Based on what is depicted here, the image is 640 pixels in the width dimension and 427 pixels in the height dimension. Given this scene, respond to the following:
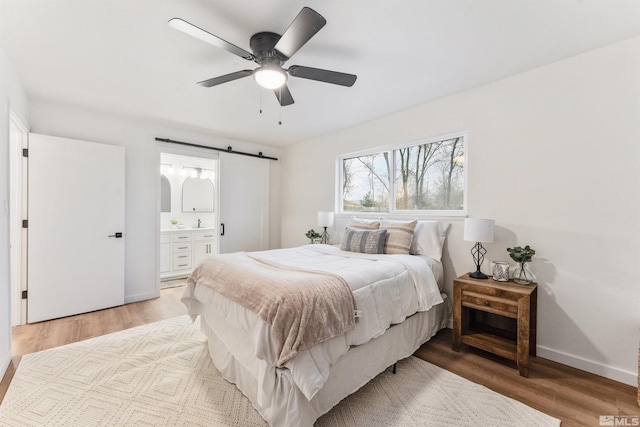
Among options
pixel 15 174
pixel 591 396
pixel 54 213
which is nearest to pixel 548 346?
pixel 591 396

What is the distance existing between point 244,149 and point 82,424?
3988 mm

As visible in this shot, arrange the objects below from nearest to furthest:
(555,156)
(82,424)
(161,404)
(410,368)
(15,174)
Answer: (82,424) → (161,404) → (410,368) → (555,156) → (15,174)

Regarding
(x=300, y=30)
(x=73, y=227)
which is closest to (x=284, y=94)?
(x=300, y=30)

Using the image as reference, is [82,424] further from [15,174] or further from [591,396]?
[591,396]

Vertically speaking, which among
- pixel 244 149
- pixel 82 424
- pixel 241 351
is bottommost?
pixel 82 424

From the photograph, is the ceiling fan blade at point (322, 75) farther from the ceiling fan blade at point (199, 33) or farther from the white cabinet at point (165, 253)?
the white cabinet at point (165, 253)

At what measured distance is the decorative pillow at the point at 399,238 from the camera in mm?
2793

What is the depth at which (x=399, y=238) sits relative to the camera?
9.35 feet

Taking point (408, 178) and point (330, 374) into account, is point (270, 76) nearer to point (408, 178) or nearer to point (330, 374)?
point (330, 374)

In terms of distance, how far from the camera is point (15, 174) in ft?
9.50

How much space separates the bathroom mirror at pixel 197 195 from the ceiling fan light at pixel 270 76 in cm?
426

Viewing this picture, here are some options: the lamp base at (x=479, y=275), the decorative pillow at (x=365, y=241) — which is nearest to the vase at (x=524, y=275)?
the lamp base at (x=479, y=275)

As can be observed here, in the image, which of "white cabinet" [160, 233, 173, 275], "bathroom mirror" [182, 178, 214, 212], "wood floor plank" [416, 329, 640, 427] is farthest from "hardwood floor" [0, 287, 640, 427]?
"bathroom mirror" [182, 178, 214, 212]

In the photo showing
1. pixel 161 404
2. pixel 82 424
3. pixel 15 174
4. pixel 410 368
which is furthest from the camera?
pixel 15 174
